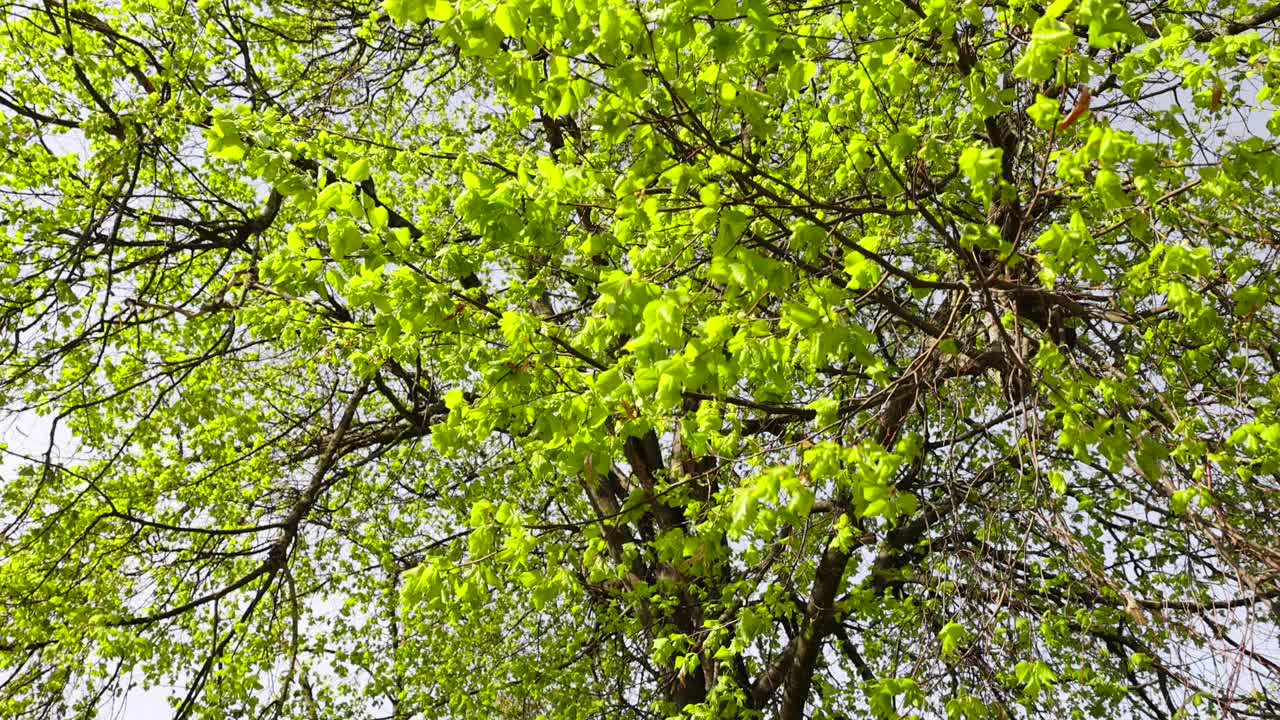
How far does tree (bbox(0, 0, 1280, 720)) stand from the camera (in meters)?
2.69

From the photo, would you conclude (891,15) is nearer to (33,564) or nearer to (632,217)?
(632,217)

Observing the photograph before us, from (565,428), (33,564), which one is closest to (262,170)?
(565,428)

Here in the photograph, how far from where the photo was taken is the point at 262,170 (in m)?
2.76

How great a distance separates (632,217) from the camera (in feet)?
9.52

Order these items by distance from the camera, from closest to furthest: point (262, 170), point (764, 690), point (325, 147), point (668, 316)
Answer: point (668, 316) < point (262, 170) < point (325, 147) < point (764, 690)

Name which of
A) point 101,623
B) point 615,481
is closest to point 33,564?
point 101,623

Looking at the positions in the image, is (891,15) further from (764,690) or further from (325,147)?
(764,690)

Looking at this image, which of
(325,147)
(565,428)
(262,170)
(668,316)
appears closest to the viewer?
(668,316)

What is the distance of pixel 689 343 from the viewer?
227 cm

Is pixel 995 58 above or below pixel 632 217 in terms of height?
above

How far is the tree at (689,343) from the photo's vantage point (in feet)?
8.84

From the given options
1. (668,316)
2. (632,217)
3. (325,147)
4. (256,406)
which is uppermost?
(256,406)

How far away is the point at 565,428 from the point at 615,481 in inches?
202

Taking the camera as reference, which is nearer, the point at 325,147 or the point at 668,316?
the point at 668,316
